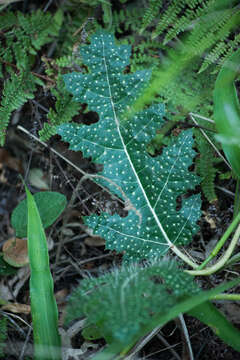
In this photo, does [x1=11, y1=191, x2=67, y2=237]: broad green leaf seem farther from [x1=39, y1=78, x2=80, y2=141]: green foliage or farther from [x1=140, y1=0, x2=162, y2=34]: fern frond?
[x1=140, y1=0, x2=162, y2=34]: fern frond

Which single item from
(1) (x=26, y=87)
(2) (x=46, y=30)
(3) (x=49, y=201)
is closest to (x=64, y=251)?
(3) (x=49, y=201)

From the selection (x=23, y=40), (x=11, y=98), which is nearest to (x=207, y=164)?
(x=11, y=98)

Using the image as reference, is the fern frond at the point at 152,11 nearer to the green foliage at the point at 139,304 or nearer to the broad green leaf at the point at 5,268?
the green foliage at the point at 139,304

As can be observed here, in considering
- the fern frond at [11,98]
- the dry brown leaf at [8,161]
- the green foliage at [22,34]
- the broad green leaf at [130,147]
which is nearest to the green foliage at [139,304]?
the broad green leaf at [130,147]

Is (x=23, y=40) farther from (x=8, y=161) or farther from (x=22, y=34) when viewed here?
(x=8, y=161)

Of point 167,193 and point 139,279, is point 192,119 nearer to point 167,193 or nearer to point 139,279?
point 167,193
